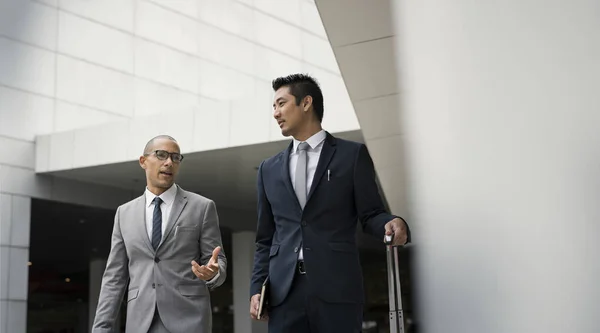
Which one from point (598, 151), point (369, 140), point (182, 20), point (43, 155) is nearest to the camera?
point (598, 151)

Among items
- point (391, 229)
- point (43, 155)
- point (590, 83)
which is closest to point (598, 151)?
point (590, 83)

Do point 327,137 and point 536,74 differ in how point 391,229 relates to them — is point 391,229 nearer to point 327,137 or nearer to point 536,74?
point 327,137

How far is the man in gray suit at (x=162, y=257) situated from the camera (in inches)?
151

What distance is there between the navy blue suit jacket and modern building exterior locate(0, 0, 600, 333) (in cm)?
19

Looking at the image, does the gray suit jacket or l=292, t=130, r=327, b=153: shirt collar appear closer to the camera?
l=292, t=130, r=327, b=153: shirt collar

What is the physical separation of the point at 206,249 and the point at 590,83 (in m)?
3.30

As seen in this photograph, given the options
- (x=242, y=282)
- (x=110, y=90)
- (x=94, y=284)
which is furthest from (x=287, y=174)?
(x=94, y=284)

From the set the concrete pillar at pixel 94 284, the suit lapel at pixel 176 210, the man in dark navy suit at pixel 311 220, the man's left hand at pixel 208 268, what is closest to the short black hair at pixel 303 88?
the man in dark navy suit at pixel 311 220

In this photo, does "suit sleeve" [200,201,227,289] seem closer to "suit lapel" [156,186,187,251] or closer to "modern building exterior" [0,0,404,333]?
"suit lapel" [156,186,187,251]

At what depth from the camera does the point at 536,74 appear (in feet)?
2.98

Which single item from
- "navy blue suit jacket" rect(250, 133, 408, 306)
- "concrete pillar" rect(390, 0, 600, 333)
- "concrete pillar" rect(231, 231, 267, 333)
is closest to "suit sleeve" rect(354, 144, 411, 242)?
"navy blue suit jacket" rect(250, 133, 408, 306)

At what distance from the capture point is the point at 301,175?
3.23 meters

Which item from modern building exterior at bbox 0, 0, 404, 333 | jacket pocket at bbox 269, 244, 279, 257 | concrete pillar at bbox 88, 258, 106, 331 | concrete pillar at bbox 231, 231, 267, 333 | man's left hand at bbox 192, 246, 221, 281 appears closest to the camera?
jacket pocket at bbox 269, 244, 279, 257

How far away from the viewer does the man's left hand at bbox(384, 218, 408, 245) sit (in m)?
2.48
